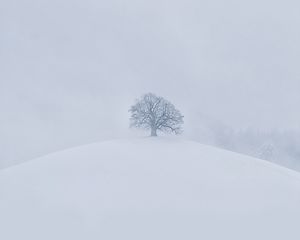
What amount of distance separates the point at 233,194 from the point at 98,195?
7708 millimetres

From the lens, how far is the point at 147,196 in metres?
22.7

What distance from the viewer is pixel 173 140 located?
30.8 metres

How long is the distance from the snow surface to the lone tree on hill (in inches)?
Result: 68.1

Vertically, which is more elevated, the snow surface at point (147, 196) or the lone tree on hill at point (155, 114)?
the lone tree on hill at point (155, 114)

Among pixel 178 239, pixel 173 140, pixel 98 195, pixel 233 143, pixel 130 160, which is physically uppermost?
pixel 233 143

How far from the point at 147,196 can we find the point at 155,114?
880 cm

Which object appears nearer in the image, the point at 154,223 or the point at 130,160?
the point at 154,223

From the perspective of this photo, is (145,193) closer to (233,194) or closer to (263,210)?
(233,194)

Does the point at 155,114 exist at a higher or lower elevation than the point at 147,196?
higher

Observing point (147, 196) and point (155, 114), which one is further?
point (155, 114)

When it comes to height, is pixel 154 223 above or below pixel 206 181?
below

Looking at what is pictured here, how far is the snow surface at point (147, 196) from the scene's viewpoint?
2041cm

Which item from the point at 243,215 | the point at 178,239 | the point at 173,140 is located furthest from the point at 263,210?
the point at 173,140

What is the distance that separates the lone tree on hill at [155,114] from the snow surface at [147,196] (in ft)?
5.67
